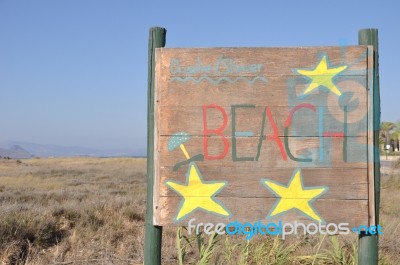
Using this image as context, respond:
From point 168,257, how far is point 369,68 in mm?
3230

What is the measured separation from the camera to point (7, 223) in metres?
6.66

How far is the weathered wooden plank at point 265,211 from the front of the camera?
127 inches

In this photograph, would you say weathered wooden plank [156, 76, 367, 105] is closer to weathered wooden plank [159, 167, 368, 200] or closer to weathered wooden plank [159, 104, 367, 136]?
weathered wooden plank [159, 104, 367, 136]

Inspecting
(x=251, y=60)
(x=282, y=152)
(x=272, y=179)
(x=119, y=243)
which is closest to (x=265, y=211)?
(x=272, y=179)

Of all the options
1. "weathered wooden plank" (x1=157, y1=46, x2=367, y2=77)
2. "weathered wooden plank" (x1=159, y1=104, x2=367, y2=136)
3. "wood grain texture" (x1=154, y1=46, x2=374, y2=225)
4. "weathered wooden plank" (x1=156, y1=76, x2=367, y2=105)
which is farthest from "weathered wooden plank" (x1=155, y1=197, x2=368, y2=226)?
"weathered wooden plank" (x1=157, y1=46, x2=367, y2=77)

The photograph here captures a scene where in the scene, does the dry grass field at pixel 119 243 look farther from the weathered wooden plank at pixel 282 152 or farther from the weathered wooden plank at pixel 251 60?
the weathered wooden plank at pixel 251 60

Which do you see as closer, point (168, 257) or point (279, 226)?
point (279, 226)

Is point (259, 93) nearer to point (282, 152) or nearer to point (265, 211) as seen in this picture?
point (282, 152)

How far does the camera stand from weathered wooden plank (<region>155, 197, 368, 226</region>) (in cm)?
322

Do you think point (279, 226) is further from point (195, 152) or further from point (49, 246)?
point (49, 246)

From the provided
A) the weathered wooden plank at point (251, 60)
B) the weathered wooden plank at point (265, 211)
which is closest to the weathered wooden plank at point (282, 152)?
the weathered wooden plank at point (265, 211)

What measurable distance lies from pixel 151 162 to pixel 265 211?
3.17ft

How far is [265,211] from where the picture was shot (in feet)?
10.7

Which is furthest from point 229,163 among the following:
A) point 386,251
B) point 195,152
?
point 386,251
